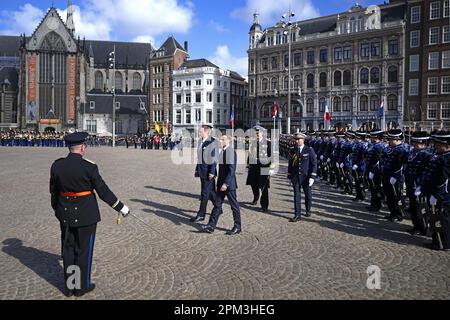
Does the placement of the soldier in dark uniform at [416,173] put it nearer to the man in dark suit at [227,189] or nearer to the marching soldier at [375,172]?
the marching soldier at [375,172]

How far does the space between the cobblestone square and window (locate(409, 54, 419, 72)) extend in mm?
43829

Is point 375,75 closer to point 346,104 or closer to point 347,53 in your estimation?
point 347,53

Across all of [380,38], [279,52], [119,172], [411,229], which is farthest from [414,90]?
[411,229]

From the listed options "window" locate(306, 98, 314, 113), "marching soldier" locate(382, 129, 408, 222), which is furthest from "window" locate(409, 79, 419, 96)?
"marching soldier" locate(382, 129, 408, 222)

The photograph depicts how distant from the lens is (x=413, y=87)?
4875cm

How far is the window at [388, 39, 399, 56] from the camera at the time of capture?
164 feet

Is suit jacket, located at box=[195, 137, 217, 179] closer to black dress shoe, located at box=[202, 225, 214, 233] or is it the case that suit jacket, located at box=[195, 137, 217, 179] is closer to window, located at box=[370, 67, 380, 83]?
black dress shoe, located at box=[202, 225, 214, 233]

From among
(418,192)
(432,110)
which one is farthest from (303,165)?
(432,110)

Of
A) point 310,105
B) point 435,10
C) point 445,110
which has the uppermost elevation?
point 435,10

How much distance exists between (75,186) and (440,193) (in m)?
6.06

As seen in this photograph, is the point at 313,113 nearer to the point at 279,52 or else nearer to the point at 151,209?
the point at 279,52

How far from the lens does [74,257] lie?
512 cm

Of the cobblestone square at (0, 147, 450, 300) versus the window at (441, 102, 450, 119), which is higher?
the window at (441, 102, 450, 119)
